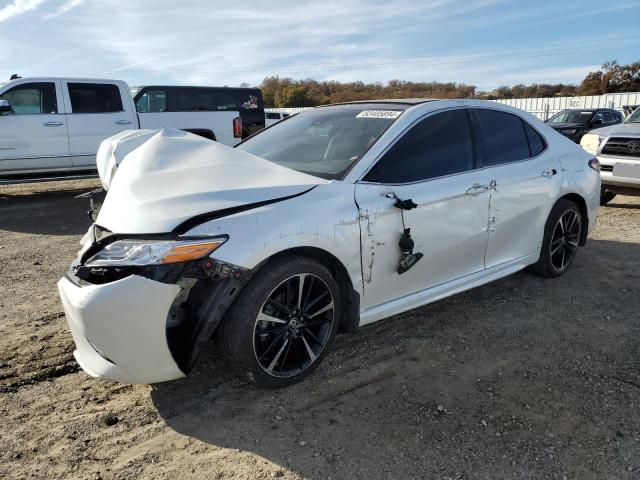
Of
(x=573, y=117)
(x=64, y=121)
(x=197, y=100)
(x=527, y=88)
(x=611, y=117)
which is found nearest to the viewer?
(x=64, y=121)

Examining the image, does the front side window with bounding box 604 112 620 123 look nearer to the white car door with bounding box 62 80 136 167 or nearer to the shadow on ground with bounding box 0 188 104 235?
the white car door with bounding box 62 80 136 167

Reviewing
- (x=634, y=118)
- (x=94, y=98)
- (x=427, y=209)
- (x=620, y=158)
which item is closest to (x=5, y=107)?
(x=94, y=98)

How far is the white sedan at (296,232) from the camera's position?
2473 millimetres

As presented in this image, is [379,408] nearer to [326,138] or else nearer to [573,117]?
[326,138]

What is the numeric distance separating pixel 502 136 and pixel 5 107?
7.92 metres

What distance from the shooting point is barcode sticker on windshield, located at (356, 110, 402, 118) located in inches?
140

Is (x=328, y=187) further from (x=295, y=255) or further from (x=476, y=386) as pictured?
(x=476, y=386)

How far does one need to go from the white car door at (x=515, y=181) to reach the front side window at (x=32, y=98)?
7.87m

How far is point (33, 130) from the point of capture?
8656 millimetres

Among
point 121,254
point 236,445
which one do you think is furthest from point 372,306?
point 121,254

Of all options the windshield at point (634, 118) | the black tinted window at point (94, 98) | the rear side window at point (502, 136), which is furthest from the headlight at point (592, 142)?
the black tinted window at point (94, 98)

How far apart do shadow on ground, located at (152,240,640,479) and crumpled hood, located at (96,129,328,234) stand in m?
1.06

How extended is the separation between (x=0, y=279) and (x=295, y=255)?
11.6 feet

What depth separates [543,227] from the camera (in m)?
4.42
